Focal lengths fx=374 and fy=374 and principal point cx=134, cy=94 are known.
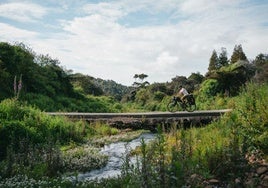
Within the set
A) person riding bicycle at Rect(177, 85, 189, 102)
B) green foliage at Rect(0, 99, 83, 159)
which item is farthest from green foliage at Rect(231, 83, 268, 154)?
person riding bicycle at Rect(177, 85, 189, 102)

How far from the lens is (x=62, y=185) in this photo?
758 cm

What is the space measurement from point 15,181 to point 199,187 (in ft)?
15.1

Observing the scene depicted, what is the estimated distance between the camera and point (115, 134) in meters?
19.8

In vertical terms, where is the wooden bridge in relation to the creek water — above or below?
above

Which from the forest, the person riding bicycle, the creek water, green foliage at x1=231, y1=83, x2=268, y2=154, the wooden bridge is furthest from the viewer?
the person riding bicycle

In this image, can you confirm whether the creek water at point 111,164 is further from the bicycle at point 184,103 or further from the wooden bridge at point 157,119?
the bicycle at point 184,103

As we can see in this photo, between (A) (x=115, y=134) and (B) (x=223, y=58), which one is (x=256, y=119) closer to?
(A) (x=115, y=134)

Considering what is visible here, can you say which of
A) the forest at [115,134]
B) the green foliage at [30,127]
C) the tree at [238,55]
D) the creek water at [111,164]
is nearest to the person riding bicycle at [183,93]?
the forest at [115,134]

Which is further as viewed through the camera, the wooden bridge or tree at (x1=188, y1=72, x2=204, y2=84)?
tree at (x1=188, y1=72, x2=204, y2=84)

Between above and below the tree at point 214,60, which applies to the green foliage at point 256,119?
below

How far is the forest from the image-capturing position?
580cm

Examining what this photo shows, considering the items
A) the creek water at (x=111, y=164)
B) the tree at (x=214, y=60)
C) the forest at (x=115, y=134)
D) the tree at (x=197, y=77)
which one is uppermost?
the tree at (x=214, y=60)

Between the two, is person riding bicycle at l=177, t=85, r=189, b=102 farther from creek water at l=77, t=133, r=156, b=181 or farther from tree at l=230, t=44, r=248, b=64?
tree at l=230, t=44, r=248, b=64

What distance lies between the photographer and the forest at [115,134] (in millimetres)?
5805
